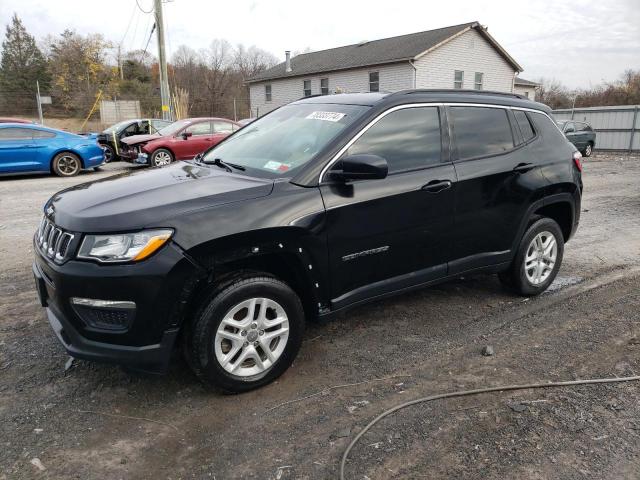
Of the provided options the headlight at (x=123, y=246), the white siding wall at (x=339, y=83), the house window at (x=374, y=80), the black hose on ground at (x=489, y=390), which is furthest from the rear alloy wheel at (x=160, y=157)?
the house window at (x=374, y=80)

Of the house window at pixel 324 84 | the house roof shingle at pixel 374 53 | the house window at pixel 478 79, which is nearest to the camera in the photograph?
the house roof shingle at pixel 374 53

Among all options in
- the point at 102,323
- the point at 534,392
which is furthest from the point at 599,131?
the point at 102,323

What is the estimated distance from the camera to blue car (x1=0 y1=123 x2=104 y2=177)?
484 inches

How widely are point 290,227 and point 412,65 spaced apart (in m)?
A: 27.2

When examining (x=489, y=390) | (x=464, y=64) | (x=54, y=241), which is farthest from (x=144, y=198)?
(x=464, y=64)

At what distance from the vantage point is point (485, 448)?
8.79 feet

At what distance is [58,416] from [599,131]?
25.8 metres

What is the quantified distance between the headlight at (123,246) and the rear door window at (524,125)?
332 cm

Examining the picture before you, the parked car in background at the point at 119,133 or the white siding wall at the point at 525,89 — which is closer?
the parked car in background at the point at 119,133

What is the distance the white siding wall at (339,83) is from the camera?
28844 mm

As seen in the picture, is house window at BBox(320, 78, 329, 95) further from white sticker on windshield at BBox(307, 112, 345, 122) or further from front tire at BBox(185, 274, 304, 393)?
front tire at BBox(185, 274, 304, 393)

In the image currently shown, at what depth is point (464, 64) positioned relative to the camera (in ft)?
99.8

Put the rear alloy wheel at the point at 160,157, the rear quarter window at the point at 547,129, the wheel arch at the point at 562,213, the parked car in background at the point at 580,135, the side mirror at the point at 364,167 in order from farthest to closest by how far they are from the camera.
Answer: the parked car in background at the point at 580,135, the rear alloy wheel at the point at 160,157, the wheel arch at the point at 562,213, the rear quarter window at the point at 547,129, the side mirror at the point at 364,167

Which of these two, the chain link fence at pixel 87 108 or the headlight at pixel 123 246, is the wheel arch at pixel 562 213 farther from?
the chain link fence at pixel 87 108
